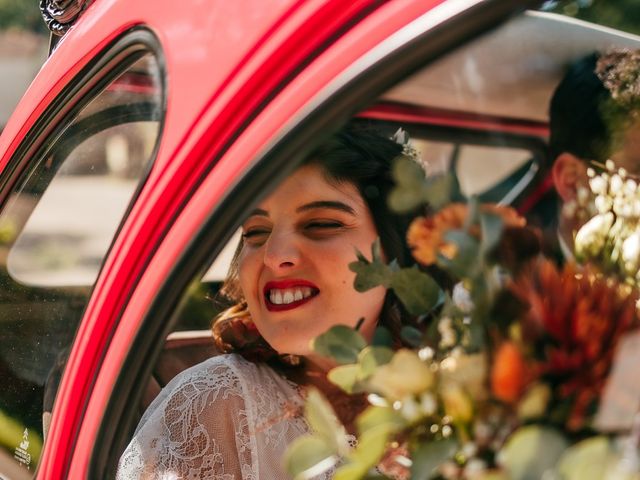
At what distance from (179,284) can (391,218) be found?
0.35 meters

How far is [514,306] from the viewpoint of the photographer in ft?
3.62

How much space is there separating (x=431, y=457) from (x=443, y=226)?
0.28 metres

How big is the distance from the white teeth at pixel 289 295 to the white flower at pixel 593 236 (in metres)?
0.54

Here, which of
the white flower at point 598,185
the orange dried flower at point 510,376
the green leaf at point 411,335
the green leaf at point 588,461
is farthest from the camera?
the white flower at point 598,185

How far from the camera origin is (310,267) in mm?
1681

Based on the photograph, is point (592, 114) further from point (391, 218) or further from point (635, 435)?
point (635, 435)

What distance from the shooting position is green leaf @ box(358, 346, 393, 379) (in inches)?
46.3

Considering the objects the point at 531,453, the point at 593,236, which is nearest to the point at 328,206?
the point at 593,236

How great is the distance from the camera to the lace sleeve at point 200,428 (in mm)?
1719

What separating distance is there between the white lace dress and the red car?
6 cm

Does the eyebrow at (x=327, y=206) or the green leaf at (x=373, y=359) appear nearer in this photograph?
the green leaf at (x=373, y=359)

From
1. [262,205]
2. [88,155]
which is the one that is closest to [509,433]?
[262,205]

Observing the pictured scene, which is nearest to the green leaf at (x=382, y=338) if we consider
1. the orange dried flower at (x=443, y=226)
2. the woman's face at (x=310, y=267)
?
the orange dried flower at (x=443, y=226)

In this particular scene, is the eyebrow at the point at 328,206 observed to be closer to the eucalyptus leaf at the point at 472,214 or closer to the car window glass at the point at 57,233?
the car window glass at the point at 57,233
